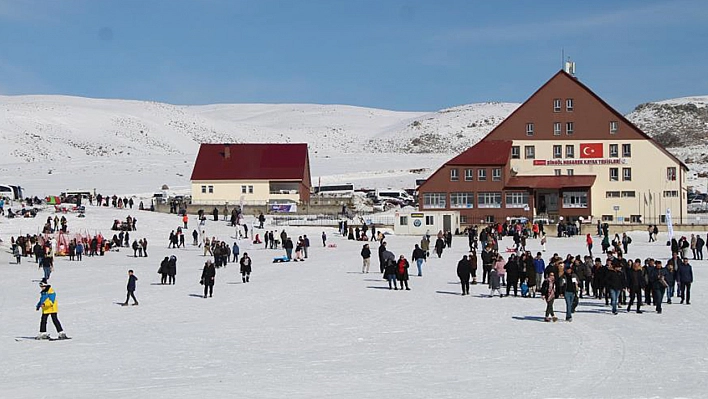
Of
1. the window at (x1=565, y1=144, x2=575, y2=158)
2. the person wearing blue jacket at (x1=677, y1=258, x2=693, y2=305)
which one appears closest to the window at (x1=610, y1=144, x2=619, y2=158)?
the window at (x1=565, y1=144, x2=575, y2=158)

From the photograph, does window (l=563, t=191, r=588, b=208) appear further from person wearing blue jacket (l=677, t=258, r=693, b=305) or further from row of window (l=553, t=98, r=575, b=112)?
person wearing blue jacket (l=677, t=258, r=693, b=305)

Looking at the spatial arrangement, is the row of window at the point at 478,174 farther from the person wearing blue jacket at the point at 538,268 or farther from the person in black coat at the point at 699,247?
the person wearing blue jacket at the point at 538,268

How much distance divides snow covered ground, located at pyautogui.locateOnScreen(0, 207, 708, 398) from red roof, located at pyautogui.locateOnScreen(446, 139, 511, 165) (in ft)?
111

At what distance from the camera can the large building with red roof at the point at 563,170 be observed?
66250mm

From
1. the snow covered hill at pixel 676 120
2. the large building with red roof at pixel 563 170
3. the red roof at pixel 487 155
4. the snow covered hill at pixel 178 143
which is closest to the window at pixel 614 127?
the large building with red roof at pixel 563 170

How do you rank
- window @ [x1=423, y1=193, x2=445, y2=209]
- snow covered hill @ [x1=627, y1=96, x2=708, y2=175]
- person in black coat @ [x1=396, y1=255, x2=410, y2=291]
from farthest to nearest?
snow covered hill @ [x1=627, y1=96, x2=708, y2=175] < window @ [x1=423, y1=193, x2=445, y2=209] < person in black coat @ [x1=396, y1=255, x2=410, y2=291]

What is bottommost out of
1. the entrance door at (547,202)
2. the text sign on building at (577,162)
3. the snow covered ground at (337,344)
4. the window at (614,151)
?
the snow covered ground at (337,344)

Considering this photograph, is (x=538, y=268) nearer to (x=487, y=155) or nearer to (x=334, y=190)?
(x=487, y=155)

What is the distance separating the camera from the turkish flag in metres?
68.2

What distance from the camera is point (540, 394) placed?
14.1 m

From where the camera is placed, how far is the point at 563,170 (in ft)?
226

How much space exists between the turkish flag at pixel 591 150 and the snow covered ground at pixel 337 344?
37.0 meters

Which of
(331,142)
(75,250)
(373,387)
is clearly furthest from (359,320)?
(331,142)

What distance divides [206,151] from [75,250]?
39501 millimetres
